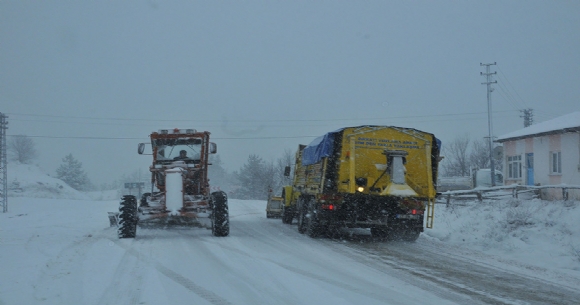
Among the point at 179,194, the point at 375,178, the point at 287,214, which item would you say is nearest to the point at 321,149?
the point at 375,178

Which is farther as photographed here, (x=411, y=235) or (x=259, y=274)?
(x=411, y=235)

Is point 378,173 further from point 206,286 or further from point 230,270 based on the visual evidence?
point 206,286

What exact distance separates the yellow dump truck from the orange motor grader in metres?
2.81

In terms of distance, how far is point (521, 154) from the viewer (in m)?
30.1

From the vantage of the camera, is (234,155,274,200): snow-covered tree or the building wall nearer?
the building wall

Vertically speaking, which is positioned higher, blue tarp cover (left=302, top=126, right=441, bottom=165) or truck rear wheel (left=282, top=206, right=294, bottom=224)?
blue tarp cover (left=302, top=126, right=441, bottom=165)

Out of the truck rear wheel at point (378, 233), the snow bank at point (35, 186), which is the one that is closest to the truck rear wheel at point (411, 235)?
Result: the truck rear wheel at point (378, 233)

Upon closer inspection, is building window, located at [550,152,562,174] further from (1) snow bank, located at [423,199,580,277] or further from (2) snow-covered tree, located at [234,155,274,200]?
(2) snow-covered tree, located at [234,155,274,200]

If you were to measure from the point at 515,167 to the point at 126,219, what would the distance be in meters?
25.6

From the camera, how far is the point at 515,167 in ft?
103

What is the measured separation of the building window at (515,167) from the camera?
3066cm

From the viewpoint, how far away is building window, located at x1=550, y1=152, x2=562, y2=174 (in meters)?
26.2

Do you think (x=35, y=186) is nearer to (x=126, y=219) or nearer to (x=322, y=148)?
(x=126, y=219)

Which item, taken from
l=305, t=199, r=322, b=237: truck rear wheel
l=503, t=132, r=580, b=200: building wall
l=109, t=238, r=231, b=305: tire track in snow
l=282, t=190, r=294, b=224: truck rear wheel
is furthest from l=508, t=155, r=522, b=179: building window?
l=109, t=238, r=231, b=305: tire track in snow
